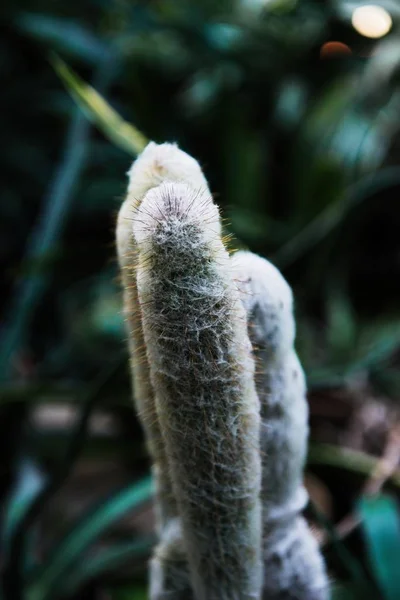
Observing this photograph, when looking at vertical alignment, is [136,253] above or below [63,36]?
below

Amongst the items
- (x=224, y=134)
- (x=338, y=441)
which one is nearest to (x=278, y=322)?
(x=338, y=441)

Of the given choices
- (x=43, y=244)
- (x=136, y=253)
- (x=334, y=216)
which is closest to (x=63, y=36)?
(x=43, y=244)

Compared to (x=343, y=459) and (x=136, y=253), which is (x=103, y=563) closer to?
(x=343, y=459)

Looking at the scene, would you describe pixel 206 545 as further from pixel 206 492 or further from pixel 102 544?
pixel 102 544

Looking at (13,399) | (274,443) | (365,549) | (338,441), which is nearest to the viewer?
(274,443)

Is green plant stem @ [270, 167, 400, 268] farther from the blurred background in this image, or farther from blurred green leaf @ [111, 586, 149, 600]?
blurred green leaf @ [111, 586, 149, 600]
